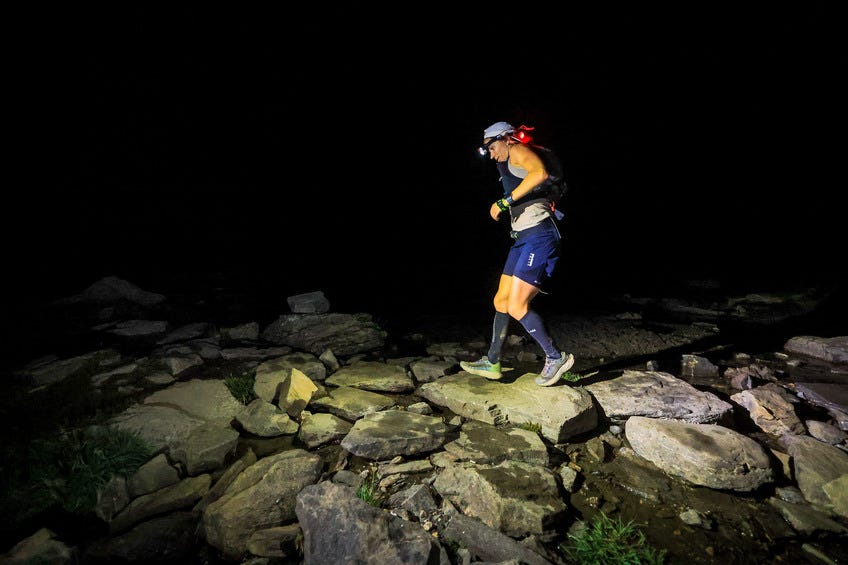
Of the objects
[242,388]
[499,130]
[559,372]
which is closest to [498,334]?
[559,372]

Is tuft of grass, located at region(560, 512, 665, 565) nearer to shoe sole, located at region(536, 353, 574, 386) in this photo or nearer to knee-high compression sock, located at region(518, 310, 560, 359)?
shoe sole, located at region(536, 353, 574, 386)

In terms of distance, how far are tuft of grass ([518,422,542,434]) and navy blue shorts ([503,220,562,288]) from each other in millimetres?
1268

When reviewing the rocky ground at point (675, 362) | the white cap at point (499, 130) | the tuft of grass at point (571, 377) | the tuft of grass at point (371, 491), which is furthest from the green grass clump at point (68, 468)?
the white cap at point (499, 130)

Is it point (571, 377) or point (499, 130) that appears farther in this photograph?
point (571, 377)

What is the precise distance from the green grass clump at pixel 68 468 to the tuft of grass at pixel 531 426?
116 inches

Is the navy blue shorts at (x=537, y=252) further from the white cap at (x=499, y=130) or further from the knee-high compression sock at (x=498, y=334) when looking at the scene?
the white cap at (x=499, y=130)

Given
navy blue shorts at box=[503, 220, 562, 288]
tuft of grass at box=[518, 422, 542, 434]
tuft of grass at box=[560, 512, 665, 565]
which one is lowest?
tuft of grass at box=[560, 512, 665, 565]

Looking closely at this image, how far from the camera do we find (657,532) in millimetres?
2199

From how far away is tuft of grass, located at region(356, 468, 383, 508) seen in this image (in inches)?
91.2

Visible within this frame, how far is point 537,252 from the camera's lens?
141 inches

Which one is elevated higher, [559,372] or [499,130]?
[499,130]

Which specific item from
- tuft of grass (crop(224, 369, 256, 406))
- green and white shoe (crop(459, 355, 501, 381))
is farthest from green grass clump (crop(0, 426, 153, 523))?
green and white shoe (crop(459, 355, 501, 381))

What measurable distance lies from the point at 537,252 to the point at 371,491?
8.03 ft

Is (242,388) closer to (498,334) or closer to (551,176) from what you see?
(498,334)
